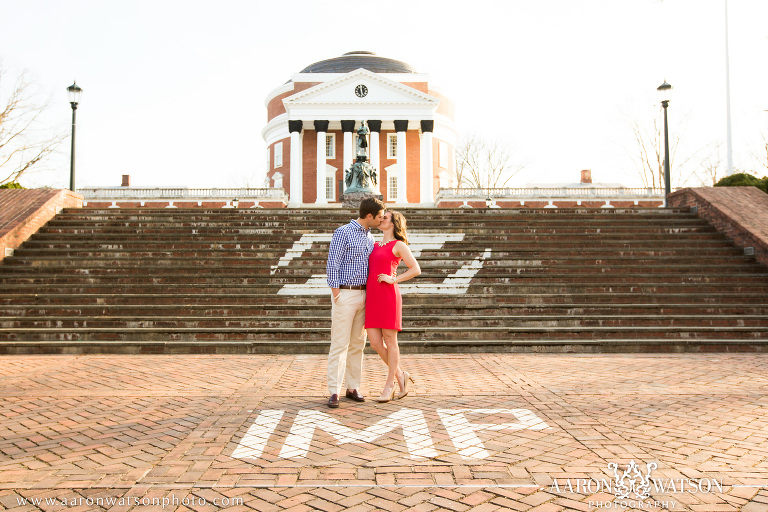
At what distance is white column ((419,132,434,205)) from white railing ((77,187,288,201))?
15545 millimetres

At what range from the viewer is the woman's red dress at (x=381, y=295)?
5.87 metres

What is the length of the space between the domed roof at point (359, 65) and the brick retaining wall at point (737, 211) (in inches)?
1757

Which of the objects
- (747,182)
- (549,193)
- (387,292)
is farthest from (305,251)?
(549,193)

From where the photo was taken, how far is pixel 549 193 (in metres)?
39.6

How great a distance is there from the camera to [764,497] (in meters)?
3.42

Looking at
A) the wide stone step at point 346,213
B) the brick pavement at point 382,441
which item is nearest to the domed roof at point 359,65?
the wide stone step at point 346,213

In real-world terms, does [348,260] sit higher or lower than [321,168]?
lower

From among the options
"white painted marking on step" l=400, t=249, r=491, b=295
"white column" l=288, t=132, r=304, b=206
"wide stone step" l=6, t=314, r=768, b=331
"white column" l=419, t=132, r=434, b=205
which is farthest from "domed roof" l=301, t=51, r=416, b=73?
"wide stone step" l=6, t=314, r=768, b=331

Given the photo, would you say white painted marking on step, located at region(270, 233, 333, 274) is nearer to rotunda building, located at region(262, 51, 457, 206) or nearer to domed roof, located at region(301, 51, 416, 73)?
rotunda building, located at region(262, 51, 457, 206)

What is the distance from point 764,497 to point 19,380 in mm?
7824

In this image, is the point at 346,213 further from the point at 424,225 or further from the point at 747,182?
the point at 747,182

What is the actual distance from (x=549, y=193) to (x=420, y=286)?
96.7 ft

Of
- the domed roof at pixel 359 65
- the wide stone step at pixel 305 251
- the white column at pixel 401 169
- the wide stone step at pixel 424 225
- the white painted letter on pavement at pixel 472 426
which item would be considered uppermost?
the domed roof at pixel 359 65

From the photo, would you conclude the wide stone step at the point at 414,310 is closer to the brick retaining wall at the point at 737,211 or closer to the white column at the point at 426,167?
the brick retaining wall at the point at 737,211
